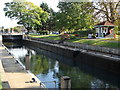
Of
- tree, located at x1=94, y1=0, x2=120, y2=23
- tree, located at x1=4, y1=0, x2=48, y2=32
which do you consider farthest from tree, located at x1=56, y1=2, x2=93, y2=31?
tree, located at x1=4, y1=0, x2=48, y2=32

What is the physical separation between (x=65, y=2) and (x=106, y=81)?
32.1 m

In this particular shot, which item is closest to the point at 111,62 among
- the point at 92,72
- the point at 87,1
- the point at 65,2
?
the point at 92,72

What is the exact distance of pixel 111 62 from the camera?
55.7 ft

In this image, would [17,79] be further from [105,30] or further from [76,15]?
[76,15]

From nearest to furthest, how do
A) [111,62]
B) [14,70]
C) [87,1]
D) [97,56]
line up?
[14,70], [111,62], [97,56], [87,1]

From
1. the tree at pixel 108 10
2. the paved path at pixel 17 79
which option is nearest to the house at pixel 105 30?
the tree at pixel 108 10

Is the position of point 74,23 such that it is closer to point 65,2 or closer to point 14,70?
point 65,2

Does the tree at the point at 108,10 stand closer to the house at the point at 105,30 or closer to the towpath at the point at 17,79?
the house at the point at 105,30

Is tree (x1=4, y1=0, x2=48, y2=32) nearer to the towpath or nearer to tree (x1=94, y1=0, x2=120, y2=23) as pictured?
tree (x1=94, y1=0, x2=120, y2=23)

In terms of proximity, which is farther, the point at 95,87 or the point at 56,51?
the point at 56,51

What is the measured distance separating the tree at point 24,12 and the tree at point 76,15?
59.1ft

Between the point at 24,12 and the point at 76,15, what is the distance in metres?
23.3

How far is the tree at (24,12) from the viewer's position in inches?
2274

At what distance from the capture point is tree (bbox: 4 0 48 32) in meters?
57.8
